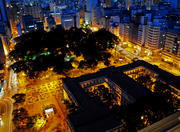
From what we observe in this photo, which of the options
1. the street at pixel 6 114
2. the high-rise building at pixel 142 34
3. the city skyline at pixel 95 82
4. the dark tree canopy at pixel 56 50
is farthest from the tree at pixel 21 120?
the high-rise building at pixel 142 34

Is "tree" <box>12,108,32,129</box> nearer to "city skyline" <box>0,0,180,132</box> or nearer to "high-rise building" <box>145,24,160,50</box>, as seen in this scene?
"city skyline" <box>0,0,180,132</box>

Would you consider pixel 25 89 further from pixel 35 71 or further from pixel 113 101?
pixel 113 101

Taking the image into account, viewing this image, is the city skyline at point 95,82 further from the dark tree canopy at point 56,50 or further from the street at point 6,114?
the street at point 6,114

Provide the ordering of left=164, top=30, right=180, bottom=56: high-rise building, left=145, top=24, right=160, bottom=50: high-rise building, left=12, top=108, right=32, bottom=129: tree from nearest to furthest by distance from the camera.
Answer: left=12, top=108, right=32, bottom=129: tree
left=164, top=30, right=180, bottom=56: high-rise building
left=145, top=24, right=160, bottom=50: high-rise building

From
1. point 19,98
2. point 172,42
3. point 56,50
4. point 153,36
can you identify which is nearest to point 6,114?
point 19,98

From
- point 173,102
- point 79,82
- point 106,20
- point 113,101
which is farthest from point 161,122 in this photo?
point 106,20

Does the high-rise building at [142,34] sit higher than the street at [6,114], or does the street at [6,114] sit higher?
the high-rise building at [142,34]

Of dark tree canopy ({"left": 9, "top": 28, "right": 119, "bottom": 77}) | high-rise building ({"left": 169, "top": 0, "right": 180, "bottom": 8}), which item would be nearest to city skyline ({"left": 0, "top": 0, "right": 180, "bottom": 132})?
dark tree canopy ({"left": 9, "top": 28, "right": 119, "bottom": 77})

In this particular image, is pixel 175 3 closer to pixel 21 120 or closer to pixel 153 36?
pixel 153 36
